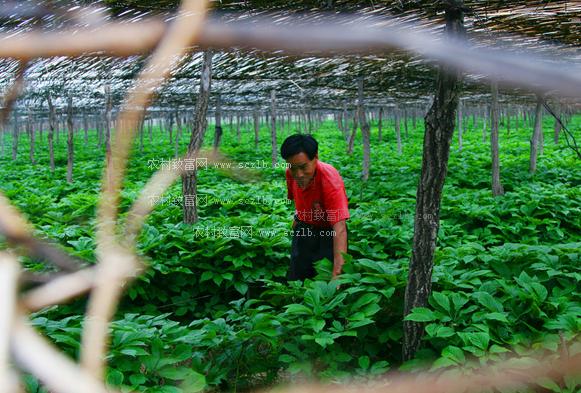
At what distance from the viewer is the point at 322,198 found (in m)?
3.90

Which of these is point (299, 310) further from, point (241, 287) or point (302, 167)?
point (241, 287)

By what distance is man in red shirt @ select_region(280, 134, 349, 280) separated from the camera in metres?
3.66

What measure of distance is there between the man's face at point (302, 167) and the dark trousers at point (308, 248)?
1.52 feet

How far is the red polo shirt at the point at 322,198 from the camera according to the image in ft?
12.3

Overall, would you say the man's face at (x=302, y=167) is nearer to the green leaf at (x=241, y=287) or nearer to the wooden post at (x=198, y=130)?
the green leaf at (x=241, y=287)

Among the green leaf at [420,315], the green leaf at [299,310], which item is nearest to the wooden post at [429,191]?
the green leaf at [420,315]

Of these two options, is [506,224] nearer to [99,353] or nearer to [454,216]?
[454,216]

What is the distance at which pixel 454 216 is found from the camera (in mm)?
7641

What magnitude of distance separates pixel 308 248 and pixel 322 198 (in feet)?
1.74

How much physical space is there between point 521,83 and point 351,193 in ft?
32.5

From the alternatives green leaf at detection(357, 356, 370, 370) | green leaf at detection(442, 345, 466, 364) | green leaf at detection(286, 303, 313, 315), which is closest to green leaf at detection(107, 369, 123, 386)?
green leaf at detection(286, 303, 313, 315)

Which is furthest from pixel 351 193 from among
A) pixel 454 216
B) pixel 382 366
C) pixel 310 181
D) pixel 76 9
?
pixel 76 9

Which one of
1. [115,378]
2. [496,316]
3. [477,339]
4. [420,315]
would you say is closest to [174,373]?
[115,378]

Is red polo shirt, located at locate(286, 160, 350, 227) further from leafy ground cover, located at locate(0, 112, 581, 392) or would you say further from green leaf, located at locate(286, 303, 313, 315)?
green leaf, located at locate(286, 303, 313, 315)
